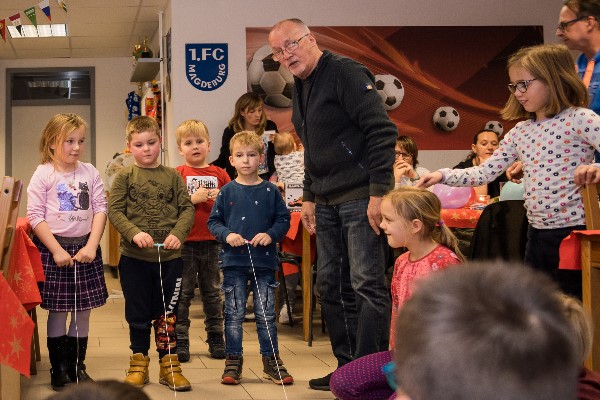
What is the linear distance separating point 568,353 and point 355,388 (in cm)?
166

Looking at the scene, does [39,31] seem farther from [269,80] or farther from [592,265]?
[592,265]

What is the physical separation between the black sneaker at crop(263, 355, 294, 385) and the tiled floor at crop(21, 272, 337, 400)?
3 cm

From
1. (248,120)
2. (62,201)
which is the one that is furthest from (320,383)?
(248,120)

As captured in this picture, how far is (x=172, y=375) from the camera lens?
3.79 metres

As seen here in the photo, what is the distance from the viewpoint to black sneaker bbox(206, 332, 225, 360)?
4.58 metres

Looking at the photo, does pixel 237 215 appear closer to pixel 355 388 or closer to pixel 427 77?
pixel 355 388

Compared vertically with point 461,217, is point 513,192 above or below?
above

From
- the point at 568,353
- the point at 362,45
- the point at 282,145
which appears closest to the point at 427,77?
the point at 362,45

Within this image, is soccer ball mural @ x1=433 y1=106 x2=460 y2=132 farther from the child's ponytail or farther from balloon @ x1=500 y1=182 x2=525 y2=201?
the child's ponytail

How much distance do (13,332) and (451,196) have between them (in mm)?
3060

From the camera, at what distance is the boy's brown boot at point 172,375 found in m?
3.76

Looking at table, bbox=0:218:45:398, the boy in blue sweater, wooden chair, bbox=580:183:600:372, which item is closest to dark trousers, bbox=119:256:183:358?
the boy in blue sweater

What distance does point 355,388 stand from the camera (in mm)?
2324

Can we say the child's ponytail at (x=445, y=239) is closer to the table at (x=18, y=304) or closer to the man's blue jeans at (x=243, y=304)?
the man's blue jeans at (x=243, y=304)
